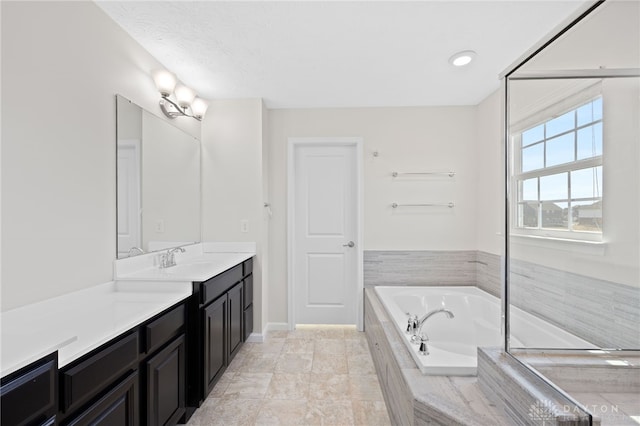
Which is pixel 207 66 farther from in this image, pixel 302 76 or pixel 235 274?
pixel 235 274

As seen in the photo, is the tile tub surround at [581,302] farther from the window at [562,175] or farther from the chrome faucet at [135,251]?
the chrome faucet at [135,251]

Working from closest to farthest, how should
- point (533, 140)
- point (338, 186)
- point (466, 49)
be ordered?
point (533, 140) < point (466, 49) < point (338, 186)

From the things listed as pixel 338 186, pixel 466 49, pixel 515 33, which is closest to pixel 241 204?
pixel 338 186

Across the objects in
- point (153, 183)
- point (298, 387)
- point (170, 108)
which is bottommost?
point (298, 387)

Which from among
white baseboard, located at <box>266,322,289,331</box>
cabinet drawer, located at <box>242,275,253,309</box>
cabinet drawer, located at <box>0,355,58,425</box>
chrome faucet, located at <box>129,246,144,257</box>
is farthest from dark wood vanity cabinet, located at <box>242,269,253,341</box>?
cabinet drawer, located at <box>0,355,58,425</box>

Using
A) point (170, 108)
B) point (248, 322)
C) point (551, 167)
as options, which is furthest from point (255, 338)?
point (551, 167)

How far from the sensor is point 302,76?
8.46 feet

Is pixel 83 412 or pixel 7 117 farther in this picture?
pixel 7 117

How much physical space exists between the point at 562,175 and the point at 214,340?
2.22 metres

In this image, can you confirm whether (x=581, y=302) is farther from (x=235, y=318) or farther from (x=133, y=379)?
(x=235, y=318)

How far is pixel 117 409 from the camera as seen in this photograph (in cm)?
124

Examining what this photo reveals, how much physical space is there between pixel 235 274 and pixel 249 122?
154 cm

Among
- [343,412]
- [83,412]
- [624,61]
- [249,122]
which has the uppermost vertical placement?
[249,122]

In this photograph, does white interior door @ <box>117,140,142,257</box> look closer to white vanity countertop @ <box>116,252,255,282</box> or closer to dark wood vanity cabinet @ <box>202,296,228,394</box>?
white vanity countertop @ <box>116,252,255,282</box>
